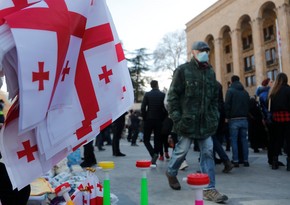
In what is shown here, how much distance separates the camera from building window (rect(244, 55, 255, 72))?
4188 centimetres

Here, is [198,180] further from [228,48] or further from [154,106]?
[228,48]

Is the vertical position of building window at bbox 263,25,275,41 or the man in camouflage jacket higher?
building window at bbox 263,25,275,41

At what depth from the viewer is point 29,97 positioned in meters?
1.35

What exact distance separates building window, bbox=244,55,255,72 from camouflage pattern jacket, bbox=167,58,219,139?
39.2 meters

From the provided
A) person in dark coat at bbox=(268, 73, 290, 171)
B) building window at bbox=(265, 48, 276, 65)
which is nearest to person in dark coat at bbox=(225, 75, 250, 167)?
person in dark coat at bbox=(268, 73, 290, 171)

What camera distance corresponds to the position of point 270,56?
3853 centimetres

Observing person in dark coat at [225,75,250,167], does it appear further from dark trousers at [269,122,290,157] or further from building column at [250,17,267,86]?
building column at [250,17,267,86]

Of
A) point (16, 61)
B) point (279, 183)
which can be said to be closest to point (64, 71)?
point (16, 61)

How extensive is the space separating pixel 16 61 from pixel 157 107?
21.4 ft

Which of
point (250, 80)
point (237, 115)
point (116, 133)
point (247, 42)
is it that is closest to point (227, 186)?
point (237, 115)

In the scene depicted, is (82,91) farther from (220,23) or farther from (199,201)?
(220,23)

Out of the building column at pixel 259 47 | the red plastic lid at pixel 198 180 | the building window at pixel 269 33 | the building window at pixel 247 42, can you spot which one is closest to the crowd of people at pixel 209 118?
the red plastic lid at pixel 198 180

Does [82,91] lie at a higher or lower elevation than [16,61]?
lower

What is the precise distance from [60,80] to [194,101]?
2991mm
